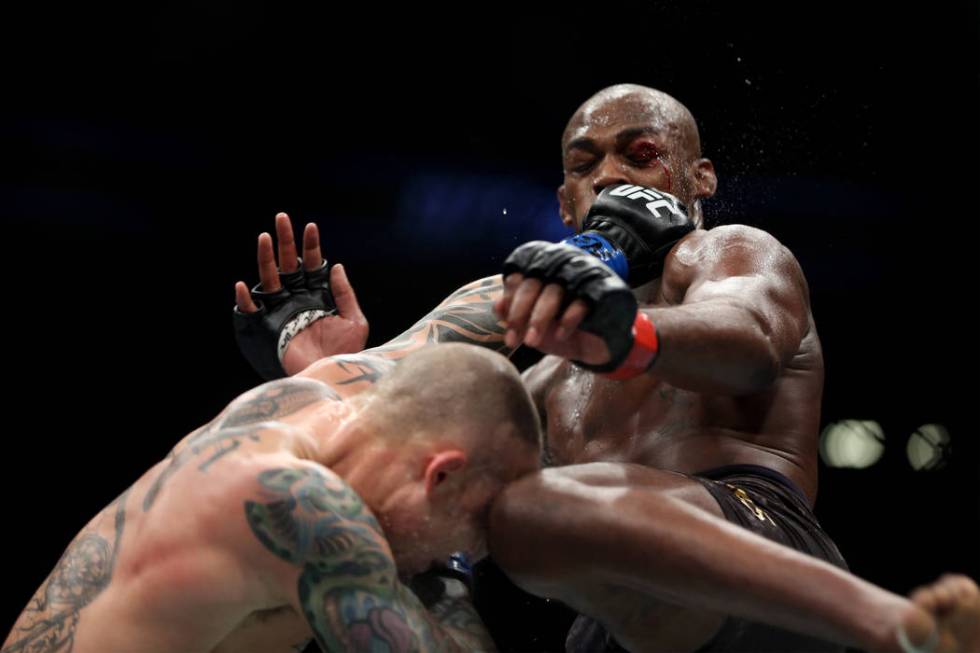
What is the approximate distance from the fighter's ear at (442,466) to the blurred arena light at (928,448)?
2.74 metres

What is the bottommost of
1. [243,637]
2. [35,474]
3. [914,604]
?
[35,474]

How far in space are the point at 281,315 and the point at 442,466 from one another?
1.01 meters

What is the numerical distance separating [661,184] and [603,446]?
69 centimetres

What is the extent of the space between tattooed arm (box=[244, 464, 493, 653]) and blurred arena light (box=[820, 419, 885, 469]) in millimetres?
2753

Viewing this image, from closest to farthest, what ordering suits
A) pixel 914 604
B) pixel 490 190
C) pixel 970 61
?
1. pixel 914 604
2. pixel 970 61
3. pixel 490 190

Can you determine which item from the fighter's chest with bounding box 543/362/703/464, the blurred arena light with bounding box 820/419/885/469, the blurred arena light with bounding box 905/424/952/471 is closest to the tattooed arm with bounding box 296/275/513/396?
the fighter's chest with bounding box 543/362/703/464

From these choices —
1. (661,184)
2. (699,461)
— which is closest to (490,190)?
(661,184)

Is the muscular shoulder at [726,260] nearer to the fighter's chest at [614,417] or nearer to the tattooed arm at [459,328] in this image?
the fighter's chest at [614,417]

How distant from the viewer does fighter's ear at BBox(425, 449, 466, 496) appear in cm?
175

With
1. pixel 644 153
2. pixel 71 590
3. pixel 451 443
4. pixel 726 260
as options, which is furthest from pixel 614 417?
pixel 71 590

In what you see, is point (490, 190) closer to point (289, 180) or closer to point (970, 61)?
point (289, 180)

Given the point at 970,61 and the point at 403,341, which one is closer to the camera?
the point at 403,341

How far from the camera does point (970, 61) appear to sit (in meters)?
3.85

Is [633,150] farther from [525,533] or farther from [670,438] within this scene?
[525,533]
